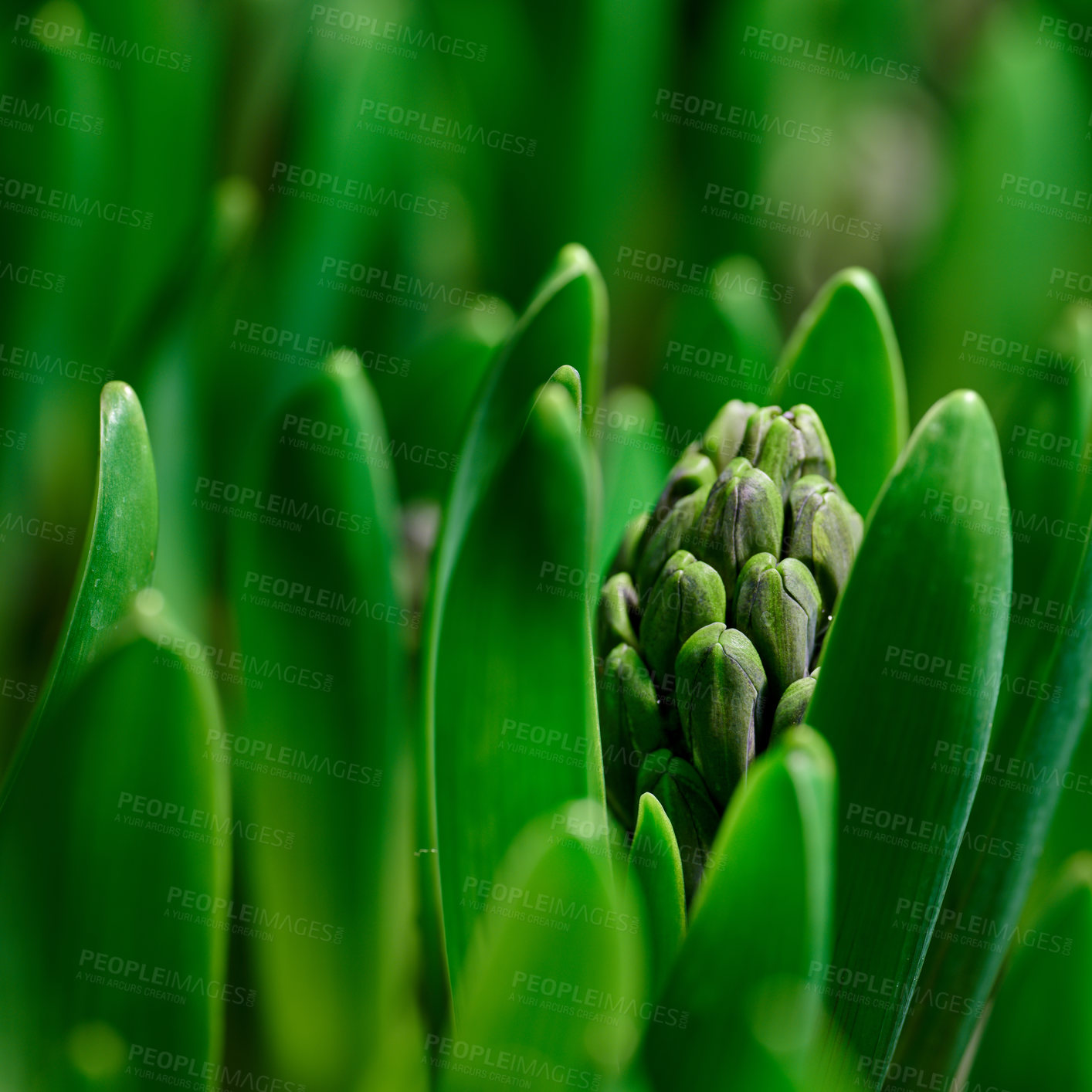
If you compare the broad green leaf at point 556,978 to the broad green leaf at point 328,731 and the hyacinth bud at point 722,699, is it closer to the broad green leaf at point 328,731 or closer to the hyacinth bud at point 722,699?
the hyacinth bud at point 722,699

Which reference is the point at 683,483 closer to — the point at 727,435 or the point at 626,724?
the point at 727,435

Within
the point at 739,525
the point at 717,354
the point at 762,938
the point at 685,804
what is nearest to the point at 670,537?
the point at 739,525

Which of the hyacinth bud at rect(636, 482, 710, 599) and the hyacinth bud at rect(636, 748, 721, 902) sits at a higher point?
the hyacinth bud at rect(636, 482, 710, 599)

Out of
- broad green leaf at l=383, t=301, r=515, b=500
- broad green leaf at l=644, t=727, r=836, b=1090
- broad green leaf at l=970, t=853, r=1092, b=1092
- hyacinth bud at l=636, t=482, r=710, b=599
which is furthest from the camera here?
broad green leaf at l=383, t=301, r=515, b=500

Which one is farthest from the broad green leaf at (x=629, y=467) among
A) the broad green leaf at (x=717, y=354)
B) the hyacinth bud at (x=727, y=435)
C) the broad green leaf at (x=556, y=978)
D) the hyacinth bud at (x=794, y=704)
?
the broad green leaf at (x=556, y=978)

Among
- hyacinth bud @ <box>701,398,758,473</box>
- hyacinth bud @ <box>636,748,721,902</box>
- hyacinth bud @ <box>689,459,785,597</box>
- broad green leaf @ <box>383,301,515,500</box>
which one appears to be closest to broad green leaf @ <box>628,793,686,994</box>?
hyacinth bud @ <box>636,748,721,902</box>

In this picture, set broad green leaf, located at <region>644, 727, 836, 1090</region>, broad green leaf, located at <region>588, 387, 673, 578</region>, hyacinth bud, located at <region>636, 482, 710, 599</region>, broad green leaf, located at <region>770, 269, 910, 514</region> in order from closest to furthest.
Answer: broad green leaf, located at <region>644, 727, 836, 1090</region> → hyacinth bud, located at <region>636, 482, 710, 599</region> → broad green leaf, located at <region>770, 269, 910, 514</region> → broad green leaf, located at <region>588, 387, 673, 578</region>

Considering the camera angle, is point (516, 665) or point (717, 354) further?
point (717, 354)

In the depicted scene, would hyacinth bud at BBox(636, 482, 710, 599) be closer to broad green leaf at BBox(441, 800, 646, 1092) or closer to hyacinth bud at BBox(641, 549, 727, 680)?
hyacinth bud at BBox(641, 549, 727, 680)
